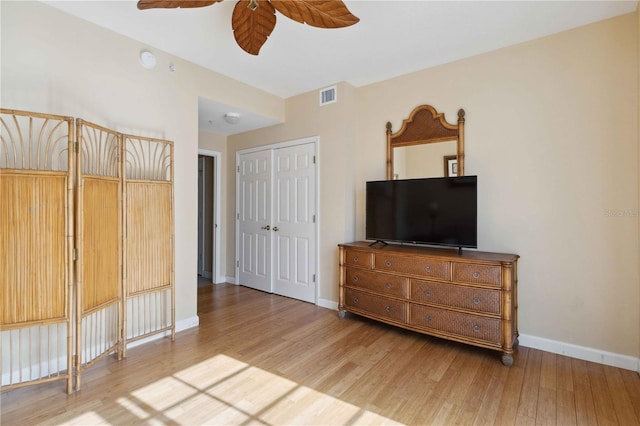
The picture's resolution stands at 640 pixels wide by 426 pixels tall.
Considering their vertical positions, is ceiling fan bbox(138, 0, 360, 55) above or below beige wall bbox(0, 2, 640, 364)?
above

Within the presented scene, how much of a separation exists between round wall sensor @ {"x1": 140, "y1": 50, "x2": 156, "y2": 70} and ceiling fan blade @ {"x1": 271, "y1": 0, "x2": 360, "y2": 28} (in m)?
1.56

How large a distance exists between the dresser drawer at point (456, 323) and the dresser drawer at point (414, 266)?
0.31 meters

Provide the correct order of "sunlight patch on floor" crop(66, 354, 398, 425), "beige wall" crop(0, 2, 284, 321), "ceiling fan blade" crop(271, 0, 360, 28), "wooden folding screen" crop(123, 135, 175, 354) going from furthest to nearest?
1. "wooden folding screen" crop(123, 135, 175, 354)
2. "beige wall" crop(0, 2, 284, 321)
3. "ceiling fan blade" crop(271, 0, 360, 28)
4. "sunlight patch on floor" crop(66, 354, 398, 425)

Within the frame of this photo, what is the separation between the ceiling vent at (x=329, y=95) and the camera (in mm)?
3707

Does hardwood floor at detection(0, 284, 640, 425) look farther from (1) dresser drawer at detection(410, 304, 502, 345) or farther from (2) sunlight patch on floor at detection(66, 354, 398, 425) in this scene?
(1) dresser drawer at detection(410, 304, 502, 345)

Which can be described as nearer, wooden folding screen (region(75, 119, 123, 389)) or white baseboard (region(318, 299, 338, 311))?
wooden folding screen (region(75, 119, 123, 389))

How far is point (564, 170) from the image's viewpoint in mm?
2572

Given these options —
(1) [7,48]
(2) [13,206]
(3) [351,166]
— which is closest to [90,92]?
(1) [7,48]

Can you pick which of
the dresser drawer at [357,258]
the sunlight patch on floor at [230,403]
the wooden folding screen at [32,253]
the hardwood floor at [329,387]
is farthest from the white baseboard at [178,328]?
the dresser drawer at [357,258]

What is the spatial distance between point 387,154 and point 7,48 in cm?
332

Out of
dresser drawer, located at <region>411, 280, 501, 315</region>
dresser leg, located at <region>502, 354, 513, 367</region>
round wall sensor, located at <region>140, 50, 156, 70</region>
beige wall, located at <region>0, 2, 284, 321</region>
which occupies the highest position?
round wall sensor, located at <region>140, 50, 156, 70</region>

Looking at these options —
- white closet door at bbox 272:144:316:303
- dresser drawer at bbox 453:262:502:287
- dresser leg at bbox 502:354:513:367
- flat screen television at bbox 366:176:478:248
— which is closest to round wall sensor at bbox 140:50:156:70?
white closet door at bbox 272:144:316:303

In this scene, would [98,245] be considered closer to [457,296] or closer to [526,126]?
[457,296]

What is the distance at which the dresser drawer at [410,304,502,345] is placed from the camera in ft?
8.10
